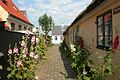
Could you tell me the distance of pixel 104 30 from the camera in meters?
8.34

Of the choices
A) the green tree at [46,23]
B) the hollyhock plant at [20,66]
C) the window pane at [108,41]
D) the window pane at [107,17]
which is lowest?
the hollyhock plant at [20,66]

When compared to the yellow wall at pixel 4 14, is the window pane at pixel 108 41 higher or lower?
lower

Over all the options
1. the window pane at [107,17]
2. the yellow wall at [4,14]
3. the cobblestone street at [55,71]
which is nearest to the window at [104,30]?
the window pane at [107,17]

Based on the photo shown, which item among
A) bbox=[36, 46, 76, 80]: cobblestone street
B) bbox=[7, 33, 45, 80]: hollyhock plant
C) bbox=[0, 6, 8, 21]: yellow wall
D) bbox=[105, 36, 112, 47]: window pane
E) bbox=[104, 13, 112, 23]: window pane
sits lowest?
bbox=[36, 46, 76, 80]: cobblestone street

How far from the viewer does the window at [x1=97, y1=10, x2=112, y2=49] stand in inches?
297

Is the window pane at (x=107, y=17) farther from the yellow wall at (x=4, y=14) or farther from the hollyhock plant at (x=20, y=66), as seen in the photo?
the yellow wall at (x=4, y=14)

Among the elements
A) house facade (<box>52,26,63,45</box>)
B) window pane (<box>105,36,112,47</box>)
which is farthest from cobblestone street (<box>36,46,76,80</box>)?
house facade (<box>52,26,63,45</box>)

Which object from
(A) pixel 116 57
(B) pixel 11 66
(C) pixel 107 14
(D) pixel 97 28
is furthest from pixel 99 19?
(B) pixel 11 66

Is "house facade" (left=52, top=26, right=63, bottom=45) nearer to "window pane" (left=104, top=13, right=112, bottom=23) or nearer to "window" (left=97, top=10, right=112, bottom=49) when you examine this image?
"window" (left=97, top=10, right=112, bottom=49)

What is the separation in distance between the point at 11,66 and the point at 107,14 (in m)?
3.30

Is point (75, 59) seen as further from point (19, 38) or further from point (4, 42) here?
point (4, 42)

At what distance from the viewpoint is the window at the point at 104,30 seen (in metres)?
7.53

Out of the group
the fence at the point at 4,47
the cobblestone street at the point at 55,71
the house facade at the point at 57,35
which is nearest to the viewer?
the fence at the point at 4,47

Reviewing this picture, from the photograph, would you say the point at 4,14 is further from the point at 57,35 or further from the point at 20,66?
the point at 57,35
